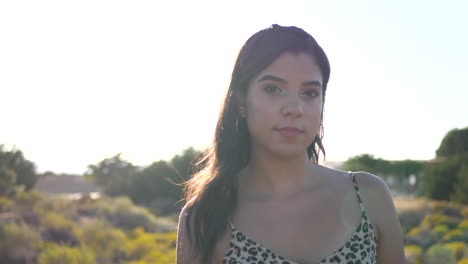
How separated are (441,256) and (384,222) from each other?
27.9 ft

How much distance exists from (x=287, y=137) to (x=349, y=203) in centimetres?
39

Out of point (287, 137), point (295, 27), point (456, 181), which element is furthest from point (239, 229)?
point (456, 181)

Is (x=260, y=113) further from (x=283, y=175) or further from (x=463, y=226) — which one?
(x=463, y=226)

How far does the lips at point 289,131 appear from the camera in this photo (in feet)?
7.37

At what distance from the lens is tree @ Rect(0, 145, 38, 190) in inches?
661

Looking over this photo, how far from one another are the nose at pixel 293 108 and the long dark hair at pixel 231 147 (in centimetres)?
18

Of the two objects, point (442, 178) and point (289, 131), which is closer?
point (289, 131)

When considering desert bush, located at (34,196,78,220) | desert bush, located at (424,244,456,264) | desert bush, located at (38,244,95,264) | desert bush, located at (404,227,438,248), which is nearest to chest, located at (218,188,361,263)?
desert bush, located at (38,244,95,264)

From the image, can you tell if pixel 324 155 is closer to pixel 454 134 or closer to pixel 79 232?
pixel 79 232

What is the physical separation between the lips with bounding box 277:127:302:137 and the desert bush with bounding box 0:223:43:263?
9.87 meters

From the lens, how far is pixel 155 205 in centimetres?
2630

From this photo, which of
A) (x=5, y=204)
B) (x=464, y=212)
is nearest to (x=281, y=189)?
(x=5, y=204)

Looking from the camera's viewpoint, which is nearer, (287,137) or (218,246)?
(287,137)

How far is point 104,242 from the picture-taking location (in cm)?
1191
